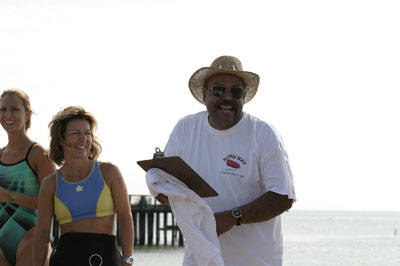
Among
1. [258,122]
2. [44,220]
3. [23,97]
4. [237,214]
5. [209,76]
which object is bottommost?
[44,220]

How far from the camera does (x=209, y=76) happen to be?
16.0 ft

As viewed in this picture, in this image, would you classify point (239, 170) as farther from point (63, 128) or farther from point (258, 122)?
point (63, 128)

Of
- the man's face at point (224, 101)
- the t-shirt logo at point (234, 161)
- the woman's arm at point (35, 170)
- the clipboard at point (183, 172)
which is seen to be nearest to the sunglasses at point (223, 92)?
the man's face at point (224, 101)

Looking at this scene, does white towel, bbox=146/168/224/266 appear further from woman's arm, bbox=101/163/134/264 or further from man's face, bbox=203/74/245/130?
man's face, bbox=203/74/245/130

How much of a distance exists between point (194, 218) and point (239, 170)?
0.41 meters

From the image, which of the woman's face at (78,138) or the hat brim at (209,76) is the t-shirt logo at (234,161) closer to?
the hat brim at (209,76)

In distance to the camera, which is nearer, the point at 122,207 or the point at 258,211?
the point at 258,211

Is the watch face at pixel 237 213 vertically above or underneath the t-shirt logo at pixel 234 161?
underneath

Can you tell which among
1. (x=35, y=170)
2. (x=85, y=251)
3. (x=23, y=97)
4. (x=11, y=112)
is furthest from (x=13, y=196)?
(x=85, y=251)

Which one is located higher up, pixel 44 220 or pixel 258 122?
pixel 258 122

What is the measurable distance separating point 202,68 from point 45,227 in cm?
137

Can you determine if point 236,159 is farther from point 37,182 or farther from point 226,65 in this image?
point 37,182

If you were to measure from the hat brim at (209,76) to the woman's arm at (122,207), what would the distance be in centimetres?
77

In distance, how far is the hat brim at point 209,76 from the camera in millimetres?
4777
